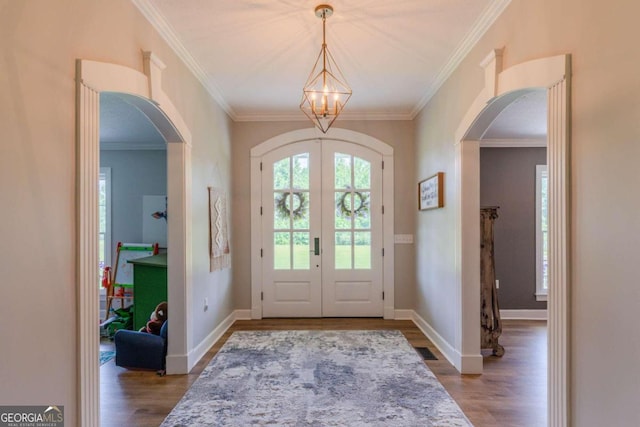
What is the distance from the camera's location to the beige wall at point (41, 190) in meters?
1.38

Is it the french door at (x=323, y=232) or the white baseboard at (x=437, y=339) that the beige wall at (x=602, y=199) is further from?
the french door at (x=323, y=232)

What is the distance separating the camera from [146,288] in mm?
3670

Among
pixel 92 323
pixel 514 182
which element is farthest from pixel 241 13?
pixel 514 182

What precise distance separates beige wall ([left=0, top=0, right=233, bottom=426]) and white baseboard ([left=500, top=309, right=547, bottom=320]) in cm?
504

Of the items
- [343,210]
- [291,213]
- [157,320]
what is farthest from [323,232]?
[157,320]

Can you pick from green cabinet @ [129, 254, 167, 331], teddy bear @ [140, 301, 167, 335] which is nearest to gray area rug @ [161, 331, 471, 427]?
teddy bear @ [140, 301, 167, 335]

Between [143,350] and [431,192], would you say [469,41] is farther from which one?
[143,350]

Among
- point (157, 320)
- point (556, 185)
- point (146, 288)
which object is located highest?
point (556, 185)

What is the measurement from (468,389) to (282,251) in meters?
2.77

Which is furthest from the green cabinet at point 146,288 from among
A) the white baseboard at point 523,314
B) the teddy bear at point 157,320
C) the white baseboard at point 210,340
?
the white baseboard at point 523,314

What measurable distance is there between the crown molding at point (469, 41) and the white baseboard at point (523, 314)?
10.4ft

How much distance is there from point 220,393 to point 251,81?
287 cm

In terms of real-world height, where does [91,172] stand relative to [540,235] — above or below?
above

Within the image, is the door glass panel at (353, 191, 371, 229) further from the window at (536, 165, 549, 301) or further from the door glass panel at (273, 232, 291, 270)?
the window at (536, 165, 549, 301)
